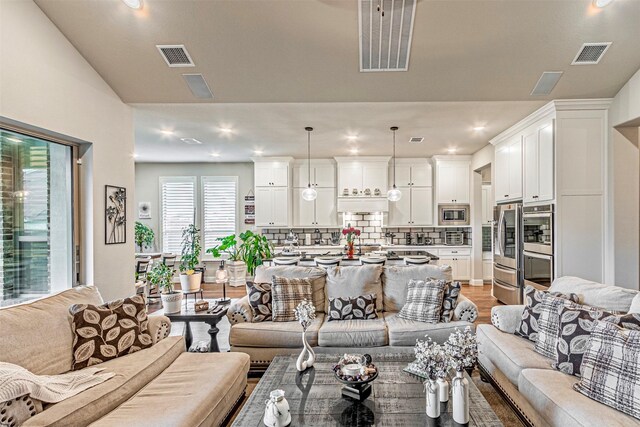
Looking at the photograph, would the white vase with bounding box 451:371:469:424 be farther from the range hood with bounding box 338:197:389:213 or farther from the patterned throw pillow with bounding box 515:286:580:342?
the range hood with bounding box 338:197:389:213

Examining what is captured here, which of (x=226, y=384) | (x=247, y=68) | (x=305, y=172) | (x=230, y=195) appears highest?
(x=247, y=68)

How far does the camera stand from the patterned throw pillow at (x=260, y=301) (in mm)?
3354

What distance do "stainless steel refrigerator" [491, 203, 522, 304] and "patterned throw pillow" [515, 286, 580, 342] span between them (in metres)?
2.72

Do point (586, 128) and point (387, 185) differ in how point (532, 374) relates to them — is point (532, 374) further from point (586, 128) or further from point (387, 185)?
point (387, 185)

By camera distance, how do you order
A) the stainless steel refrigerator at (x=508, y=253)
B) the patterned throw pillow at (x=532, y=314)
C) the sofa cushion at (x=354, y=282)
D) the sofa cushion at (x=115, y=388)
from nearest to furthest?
the sofa cushion at (x=115, y=388), the patterned throw pillow at (x=532, y=314), the sofa cushion at (x=354, y=282), the stainless steel refrigerator at (x=508, y=253)

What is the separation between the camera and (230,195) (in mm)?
8250

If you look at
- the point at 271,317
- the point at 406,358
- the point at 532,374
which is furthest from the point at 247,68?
the point at 532,374

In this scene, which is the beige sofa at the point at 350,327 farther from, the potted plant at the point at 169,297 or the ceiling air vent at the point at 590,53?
the ceiling air vent at the point at 590,53

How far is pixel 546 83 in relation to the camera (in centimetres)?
390

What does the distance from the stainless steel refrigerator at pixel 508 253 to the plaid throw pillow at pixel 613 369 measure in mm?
3504

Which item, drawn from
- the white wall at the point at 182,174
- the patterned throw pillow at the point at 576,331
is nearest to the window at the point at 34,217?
the patterned throw pillow at the point at 576,331

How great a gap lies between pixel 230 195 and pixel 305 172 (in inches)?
77.5

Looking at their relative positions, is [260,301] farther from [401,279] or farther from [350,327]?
[401,279]

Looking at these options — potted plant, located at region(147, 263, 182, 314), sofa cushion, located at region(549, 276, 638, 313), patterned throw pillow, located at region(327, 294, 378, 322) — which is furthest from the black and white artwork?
sofa cushion, located at region(549, 276, 638, 313)
